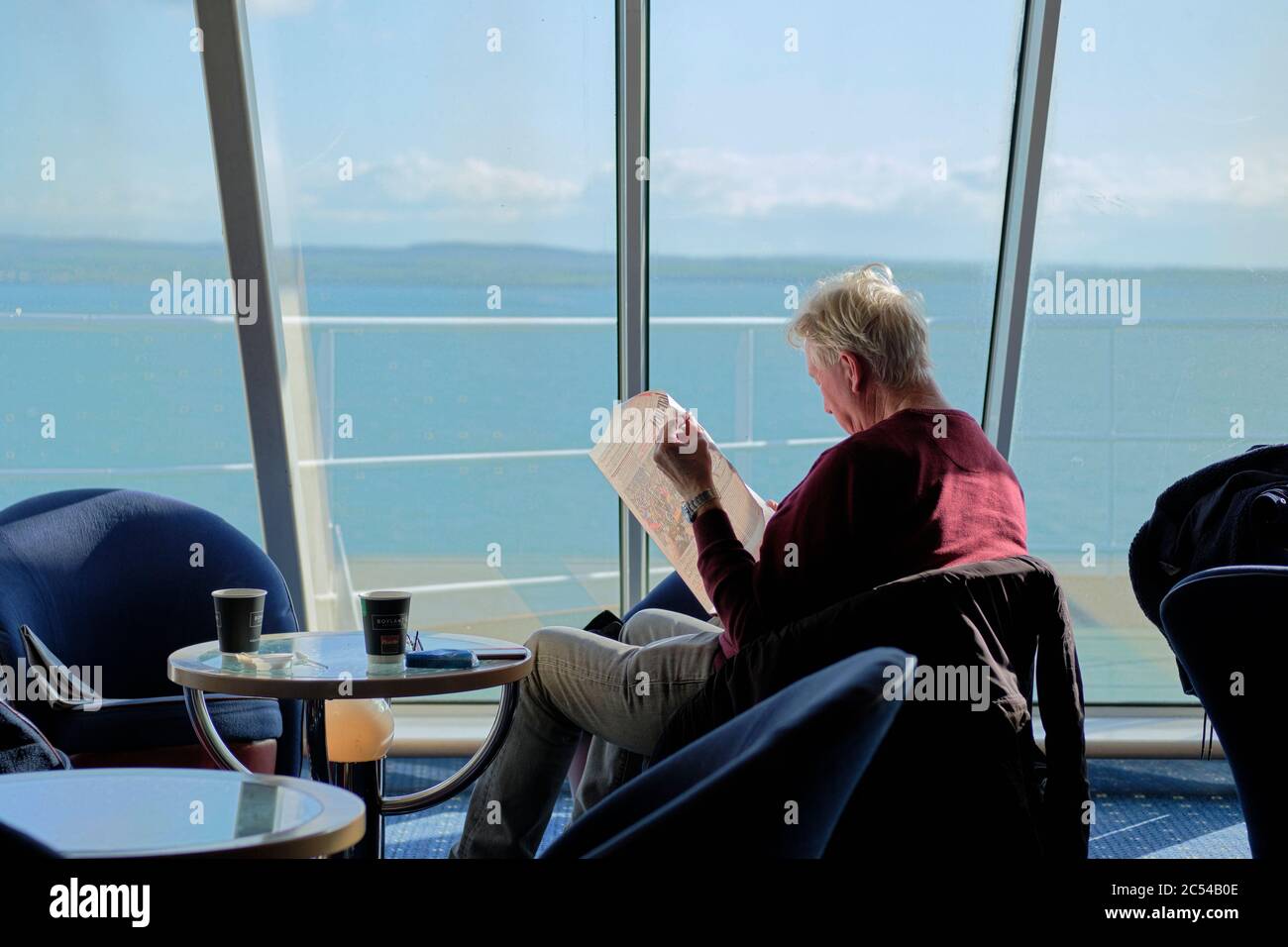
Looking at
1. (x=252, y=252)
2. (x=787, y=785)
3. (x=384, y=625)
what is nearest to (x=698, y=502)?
(x=384, y=625)

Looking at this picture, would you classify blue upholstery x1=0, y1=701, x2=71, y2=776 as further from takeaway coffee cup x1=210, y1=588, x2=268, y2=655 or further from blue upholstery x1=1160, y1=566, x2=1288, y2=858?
blue upholstery x1=1160, y1=566, x2=1288, y2=858

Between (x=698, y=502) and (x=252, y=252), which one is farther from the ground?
(x=252, y=252)

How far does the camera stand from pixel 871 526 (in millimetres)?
1834

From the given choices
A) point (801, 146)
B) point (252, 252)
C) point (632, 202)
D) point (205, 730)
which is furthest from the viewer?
point (801, 146)

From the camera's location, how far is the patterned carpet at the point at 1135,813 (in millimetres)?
2895

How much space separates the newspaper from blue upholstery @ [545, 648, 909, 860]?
53.9 inches

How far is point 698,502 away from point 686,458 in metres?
0.08

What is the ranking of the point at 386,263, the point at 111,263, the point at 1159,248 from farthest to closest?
the point at 386,263, the point at 111,263, the point at 1159,248

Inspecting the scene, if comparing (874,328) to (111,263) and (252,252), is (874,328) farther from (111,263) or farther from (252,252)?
(111,263)

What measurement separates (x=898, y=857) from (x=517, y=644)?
0.80 m

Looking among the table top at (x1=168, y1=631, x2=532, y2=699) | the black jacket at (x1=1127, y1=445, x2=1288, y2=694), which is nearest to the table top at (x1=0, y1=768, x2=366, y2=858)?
the table top at (x1=168, y1=631, x2=532, y2=699)

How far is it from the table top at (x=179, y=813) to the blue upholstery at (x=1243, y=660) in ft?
4.32
